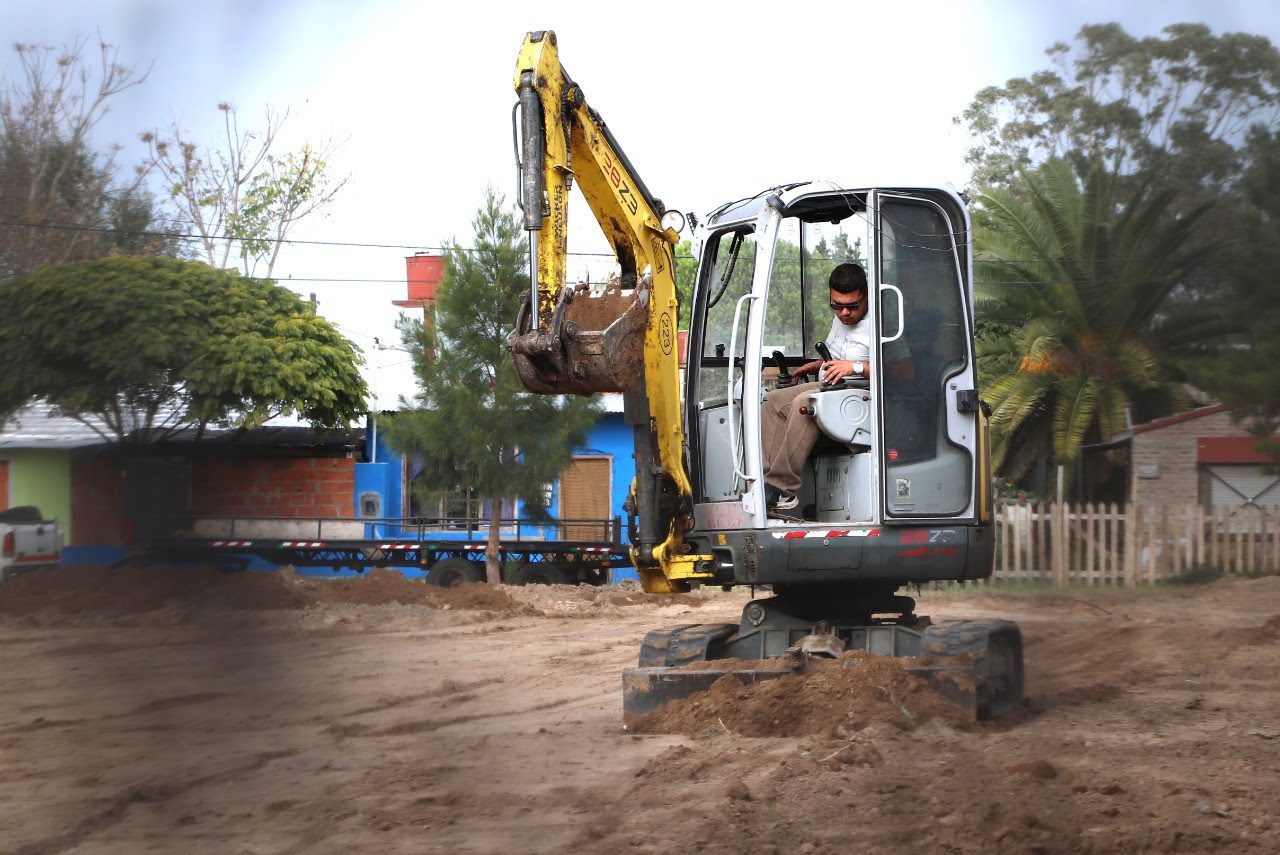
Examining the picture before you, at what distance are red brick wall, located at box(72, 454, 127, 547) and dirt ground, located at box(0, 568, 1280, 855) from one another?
53 millimetres

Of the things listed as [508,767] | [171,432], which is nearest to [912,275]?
[508,767]

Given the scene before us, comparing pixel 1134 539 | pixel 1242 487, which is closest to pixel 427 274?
pixel 1242 487

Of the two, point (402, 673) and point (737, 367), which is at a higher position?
point (737, 367)

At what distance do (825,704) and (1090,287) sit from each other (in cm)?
433

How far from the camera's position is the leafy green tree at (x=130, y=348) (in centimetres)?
165

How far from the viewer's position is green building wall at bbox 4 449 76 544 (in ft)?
5.79

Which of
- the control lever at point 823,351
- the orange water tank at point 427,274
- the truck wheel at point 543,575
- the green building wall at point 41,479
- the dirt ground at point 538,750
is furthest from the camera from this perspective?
the truck wheel at point 543,575

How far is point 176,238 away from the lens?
1810mm

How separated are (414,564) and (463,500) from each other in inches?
54.1

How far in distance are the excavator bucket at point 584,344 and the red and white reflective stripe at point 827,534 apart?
1.15 metres

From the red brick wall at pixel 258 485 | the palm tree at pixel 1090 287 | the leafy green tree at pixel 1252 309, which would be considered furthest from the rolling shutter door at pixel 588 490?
the red brick wall at pixel 258 485

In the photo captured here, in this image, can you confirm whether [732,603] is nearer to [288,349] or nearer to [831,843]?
[831,843]

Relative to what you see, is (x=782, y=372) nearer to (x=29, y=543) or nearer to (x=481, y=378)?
(x=29, y=543)

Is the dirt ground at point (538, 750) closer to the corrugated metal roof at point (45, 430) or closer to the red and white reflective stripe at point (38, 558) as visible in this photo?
the red and white reflective stripe at point (38, 558)
